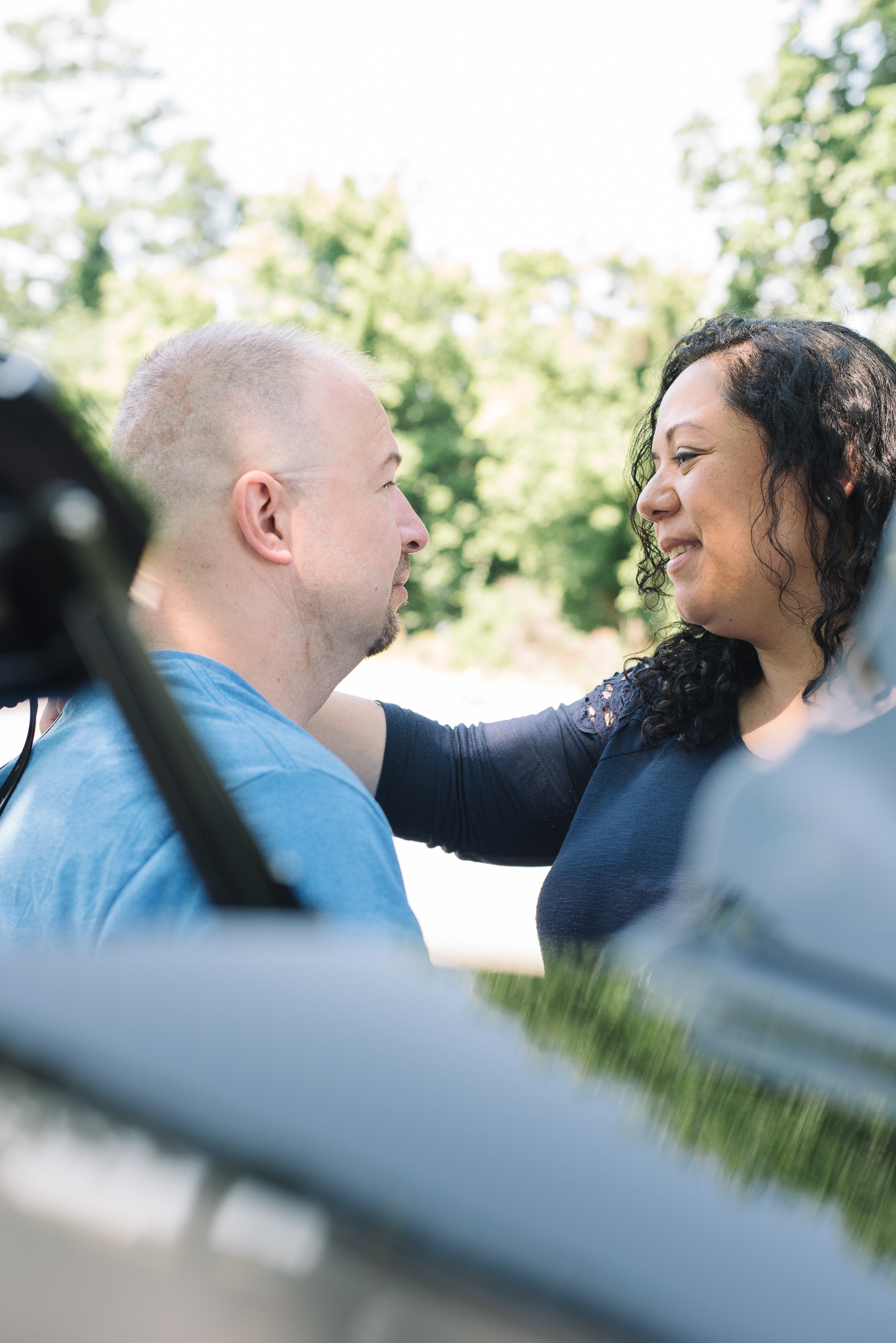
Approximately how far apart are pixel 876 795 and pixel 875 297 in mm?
16020

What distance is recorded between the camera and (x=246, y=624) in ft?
5.39

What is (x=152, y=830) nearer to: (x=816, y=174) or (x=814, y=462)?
(x=814, y=462)

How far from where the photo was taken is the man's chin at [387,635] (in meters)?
1.94

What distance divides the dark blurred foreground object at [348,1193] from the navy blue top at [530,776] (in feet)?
5.47

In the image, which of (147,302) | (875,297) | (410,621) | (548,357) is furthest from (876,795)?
(147,302)

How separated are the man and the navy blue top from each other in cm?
62

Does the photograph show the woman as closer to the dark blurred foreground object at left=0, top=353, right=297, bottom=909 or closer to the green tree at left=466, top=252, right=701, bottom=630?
the dark blurred foreground object at left=0, top=353, right=297, bottom=909

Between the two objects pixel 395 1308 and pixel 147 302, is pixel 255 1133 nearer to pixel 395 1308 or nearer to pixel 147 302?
pixel 395 1308

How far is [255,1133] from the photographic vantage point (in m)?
0.53

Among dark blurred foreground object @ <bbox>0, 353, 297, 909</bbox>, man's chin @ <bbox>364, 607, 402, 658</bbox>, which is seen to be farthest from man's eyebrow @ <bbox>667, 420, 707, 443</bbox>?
dark blurred foreground object @ <bbox>0, 353, 297, 909</bbox>

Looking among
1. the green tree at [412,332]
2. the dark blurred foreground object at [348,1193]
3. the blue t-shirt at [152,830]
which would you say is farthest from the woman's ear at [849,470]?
the green tree at [412,332]

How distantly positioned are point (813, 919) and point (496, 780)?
1.83 meters

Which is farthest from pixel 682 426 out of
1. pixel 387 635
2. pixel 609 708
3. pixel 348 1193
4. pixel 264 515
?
pixel 348 1193

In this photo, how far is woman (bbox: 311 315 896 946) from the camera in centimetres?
220
